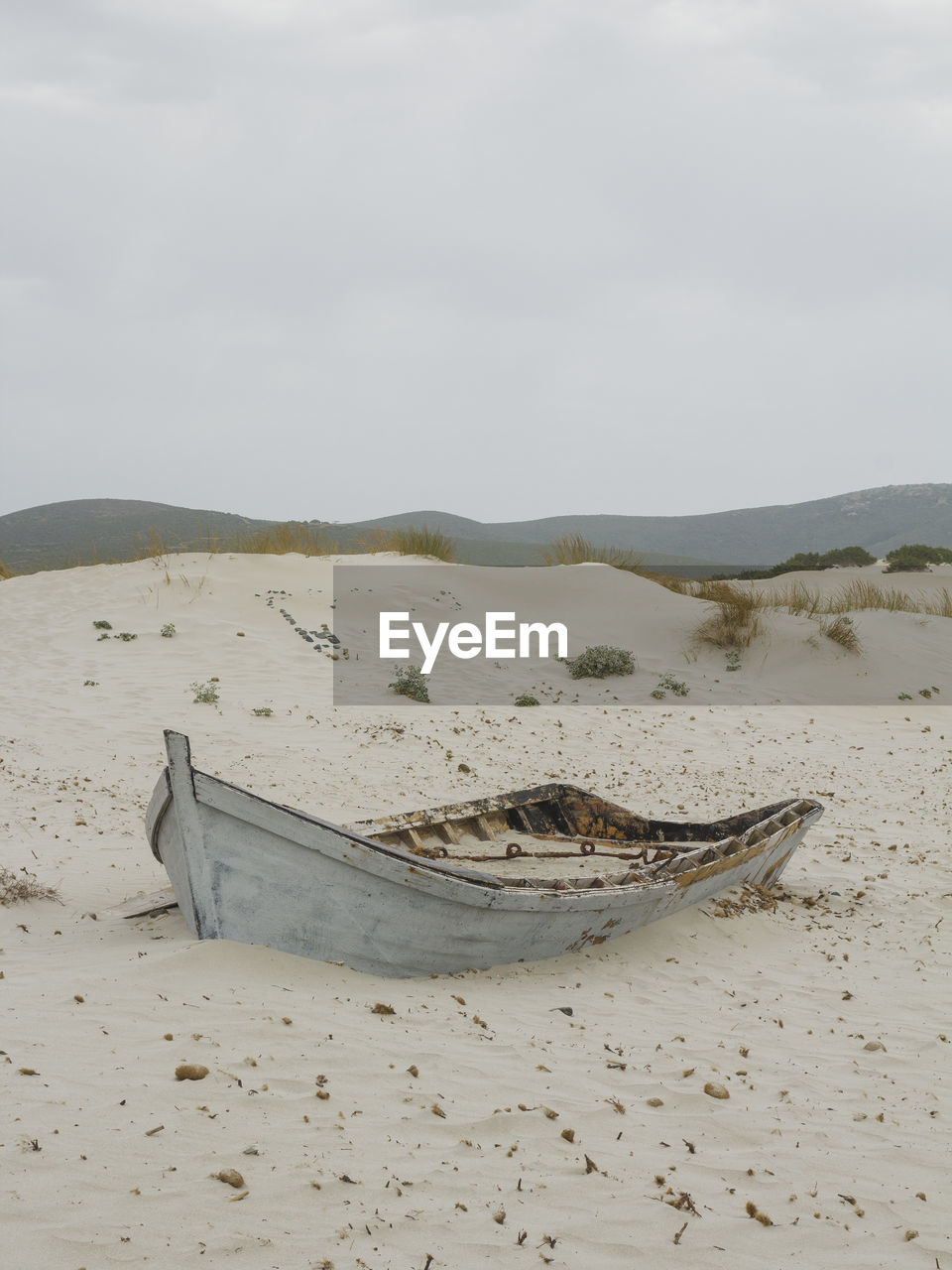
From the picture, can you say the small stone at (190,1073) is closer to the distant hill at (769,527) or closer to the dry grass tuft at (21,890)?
the dry grass tuft at (21,890)

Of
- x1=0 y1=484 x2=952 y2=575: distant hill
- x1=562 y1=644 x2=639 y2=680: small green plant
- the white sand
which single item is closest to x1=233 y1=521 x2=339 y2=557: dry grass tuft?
x1=562 y1=644 x2=639 y2=680: small green plant

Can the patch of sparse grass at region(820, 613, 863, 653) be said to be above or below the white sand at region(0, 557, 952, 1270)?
above

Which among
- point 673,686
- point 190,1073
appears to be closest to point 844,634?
point 673,686

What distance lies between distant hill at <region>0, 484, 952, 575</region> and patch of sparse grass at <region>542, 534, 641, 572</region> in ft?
105

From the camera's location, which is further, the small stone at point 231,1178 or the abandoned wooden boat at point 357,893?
the abandoned wooden boat at point 357,893

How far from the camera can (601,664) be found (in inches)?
590

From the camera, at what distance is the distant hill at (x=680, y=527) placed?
5897cm

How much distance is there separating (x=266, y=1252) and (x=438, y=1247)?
1.54ft

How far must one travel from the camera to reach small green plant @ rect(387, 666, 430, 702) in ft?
42.7

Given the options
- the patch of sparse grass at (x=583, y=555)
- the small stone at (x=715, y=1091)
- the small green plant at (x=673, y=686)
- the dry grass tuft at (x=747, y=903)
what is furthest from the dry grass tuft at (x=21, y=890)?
the patch of sparse grass at (x=583, y=555)

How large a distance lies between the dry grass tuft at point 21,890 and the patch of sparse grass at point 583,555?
663 inches

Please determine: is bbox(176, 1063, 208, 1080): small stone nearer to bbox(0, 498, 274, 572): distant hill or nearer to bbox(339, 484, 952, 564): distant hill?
bbox(0, 498, 274, 572): distant hill

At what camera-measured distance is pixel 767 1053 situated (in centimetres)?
426

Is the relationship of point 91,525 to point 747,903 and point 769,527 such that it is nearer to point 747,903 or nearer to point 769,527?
point 769,527
